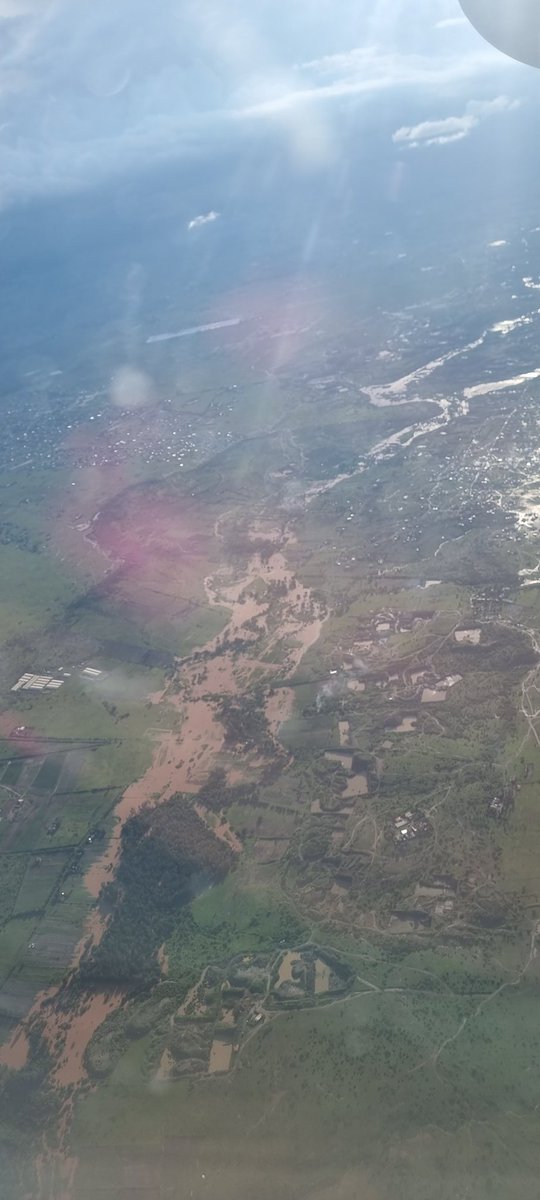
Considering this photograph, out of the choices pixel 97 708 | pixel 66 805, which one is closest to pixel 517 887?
pixel 66 805

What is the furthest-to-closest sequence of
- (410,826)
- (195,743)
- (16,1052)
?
(195,743)
(410,826)
(16,1052)

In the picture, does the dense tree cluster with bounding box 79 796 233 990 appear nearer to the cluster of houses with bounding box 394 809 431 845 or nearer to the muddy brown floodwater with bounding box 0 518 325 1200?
the muddy brown floodwater with bounding box 0 518 325 1200

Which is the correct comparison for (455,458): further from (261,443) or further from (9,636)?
(9,636)

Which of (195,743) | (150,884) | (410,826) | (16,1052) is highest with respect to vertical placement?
(16,1052)

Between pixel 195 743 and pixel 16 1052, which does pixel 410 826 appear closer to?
pixel 195 743

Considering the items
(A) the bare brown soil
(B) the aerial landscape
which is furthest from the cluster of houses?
(A) the bare brown soil

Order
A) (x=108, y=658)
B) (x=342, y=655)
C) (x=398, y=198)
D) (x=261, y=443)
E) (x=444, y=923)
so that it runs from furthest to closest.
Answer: (x=398, y=198)
(x=261, y=443)
(x=108, y=658)
(x=342, y=655)
(x=444, y=923)

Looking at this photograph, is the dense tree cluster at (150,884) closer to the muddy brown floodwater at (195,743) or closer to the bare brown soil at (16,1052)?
the muddy brown floodwater at (195,743)

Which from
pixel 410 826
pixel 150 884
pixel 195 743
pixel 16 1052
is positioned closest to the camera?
pixel 16 1052

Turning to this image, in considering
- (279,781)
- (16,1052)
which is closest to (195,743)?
(279,781)
